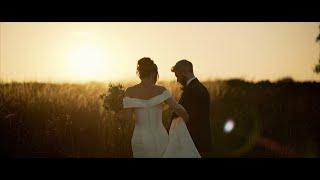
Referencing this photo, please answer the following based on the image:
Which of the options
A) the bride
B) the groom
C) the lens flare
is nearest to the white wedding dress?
the bride

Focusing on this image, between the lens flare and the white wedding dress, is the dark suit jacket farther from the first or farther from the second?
the lens flare

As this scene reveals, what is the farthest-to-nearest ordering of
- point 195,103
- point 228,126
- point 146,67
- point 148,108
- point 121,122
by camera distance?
point 228,126 → point 121,122 → point 148,108 → point 195,103 → point 146,67

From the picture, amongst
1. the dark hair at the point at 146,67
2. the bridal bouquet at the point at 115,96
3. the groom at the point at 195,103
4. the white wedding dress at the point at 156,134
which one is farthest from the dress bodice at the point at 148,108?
the bridal bouquet at the point at 115,96

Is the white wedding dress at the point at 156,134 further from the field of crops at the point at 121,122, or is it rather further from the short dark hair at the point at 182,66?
the field of crops at the point at 121,122

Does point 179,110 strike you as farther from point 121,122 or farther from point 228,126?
point 228,126

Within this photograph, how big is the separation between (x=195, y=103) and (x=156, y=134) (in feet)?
1.95

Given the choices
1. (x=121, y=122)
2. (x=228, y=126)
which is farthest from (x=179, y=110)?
(x=228, y=126)

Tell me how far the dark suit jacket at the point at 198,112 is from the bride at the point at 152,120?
0.07 m

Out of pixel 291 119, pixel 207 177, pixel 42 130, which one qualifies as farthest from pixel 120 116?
pixel 291 119

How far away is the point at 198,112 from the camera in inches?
278

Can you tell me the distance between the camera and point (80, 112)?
28.2 ft

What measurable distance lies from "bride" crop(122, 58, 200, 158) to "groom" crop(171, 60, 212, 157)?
0.09 m

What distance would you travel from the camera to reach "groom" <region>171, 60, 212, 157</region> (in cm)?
694
